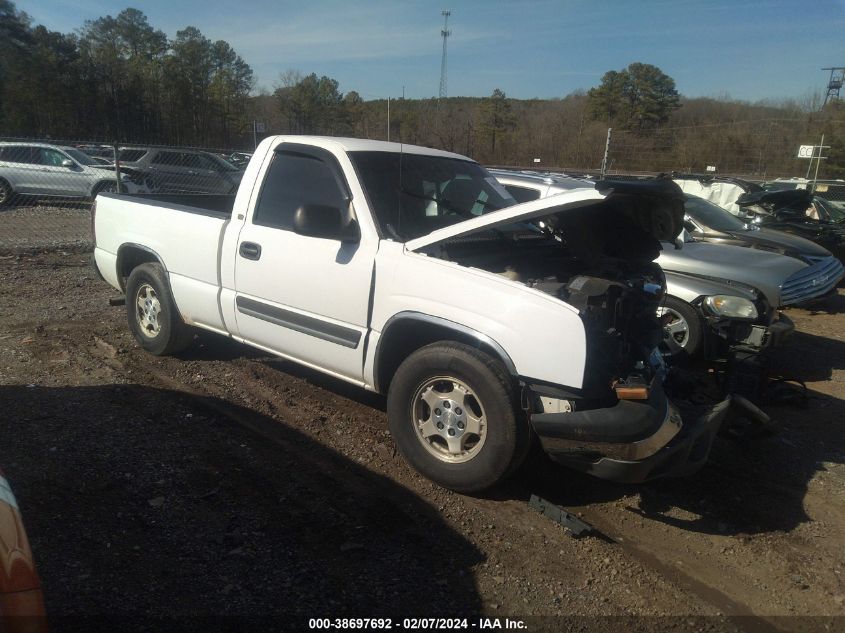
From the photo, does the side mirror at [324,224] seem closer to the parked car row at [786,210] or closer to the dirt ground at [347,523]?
the dirt ground at [347,523]

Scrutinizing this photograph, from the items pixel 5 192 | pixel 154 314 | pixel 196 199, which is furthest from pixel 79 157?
pixel 154 314

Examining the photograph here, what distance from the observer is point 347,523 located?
11.0ft

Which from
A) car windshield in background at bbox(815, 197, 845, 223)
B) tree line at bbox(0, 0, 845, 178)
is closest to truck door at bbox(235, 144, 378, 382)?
tree line at bbox(0, 0, 845, 178)

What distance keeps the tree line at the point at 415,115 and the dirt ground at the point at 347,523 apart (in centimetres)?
1162

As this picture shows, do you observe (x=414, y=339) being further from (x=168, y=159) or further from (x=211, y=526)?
(x=168, y=159)

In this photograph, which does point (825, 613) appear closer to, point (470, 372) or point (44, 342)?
point (470, 372)

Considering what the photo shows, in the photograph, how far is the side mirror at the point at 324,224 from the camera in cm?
382

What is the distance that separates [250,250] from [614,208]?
2596 millimetres

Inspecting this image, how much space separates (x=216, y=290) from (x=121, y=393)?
1.12 metres

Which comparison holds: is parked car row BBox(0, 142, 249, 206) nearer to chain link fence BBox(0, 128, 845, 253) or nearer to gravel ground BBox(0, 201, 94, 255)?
chain link fence BBox(0, 128, 845, 253)

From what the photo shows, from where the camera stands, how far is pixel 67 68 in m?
31.8

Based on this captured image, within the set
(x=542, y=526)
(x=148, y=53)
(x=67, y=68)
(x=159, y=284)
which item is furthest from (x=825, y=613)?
(x=148, y=53)

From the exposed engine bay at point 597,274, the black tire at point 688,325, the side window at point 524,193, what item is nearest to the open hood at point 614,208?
the exposed engine bay at point 597,274

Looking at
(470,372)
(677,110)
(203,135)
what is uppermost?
(677,110)
